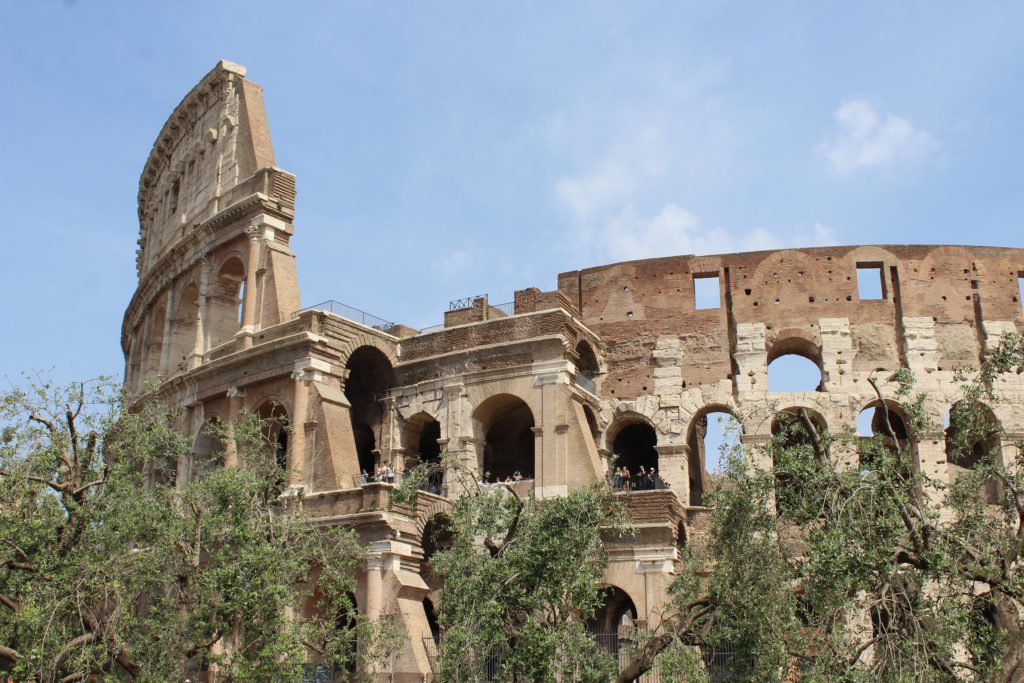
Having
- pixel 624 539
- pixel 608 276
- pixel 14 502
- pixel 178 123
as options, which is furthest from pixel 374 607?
pixel 178 123

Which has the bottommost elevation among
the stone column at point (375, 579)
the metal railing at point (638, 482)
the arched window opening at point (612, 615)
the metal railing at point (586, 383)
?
the arched window opening at point (612, 615)

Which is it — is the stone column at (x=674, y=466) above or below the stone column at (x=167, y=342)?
below

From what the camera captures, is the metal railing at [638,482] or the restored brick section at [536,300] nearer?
the metal railing at [638,482]

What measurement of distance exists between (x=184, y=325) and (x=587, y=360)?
1095 centimetres

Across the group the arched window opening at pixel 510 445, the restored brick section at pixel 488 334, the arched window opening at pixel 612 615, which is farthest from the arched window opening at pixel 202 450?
the arched window opening at pixel 612 615

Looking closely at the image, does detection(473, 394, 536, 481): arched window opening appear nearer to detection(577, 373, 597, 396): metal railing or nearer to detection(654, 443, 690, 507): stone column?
detection(577, 373, 597, 396): metal railing

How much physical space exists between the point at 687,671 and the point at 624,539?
22.8ft

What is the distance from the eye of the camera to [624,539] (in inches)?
852

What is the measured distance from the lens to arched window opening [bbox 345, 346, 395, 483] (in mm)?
25109

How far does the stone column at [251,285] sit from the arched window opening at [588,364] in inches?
284

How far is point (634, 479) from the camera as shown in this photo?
83.1ft

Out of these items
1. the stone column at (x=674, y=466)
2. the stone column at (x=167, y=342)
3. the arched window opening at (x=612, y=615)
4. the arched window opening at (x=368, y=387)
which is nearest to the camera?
the arched window opening at (x=612, y=615)

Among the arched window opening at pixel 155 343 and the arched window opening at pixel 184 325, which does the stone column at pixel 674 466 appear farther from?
the arched window opening at pixel 155 343

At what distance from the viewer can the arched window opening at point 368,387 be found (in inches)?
989
